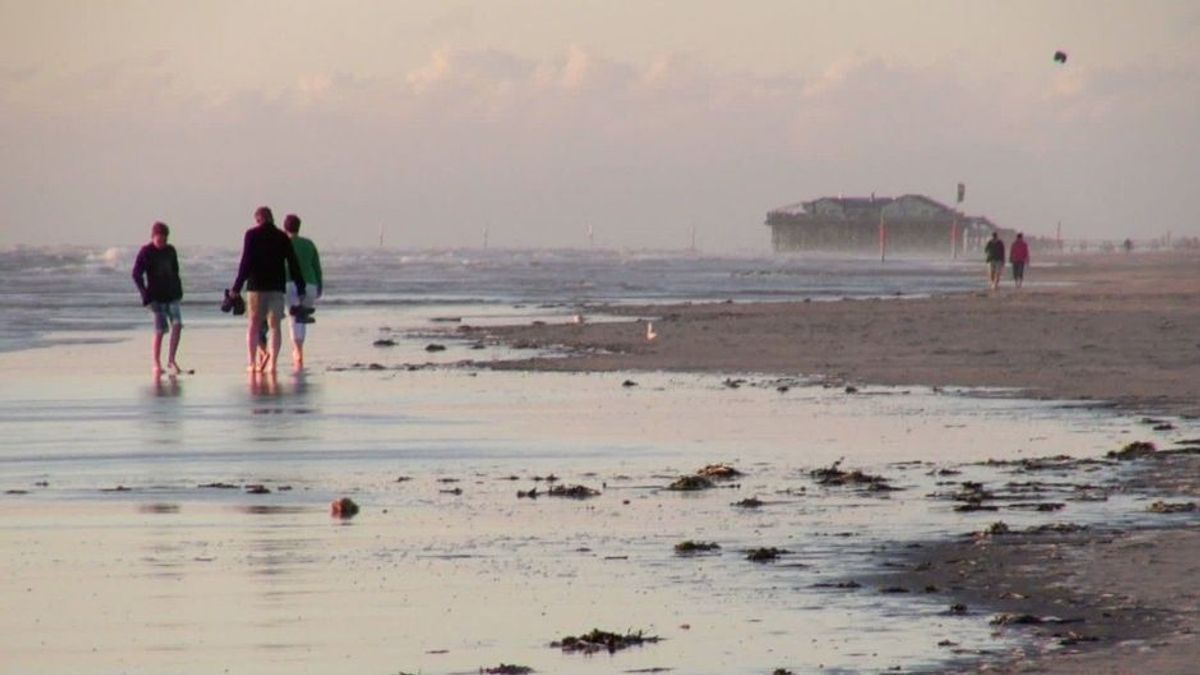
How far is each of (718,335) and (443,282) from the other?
130ft

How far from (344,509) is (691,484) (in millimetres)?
2133

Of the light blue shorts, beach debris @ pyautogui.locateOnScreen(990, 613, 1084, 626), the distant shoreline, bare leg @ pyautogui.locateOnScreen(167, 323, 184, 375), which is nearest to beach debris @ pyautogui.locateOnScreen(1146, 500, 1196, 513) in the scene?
beach debris @ pyautogui.locateOnScreen(990, 613, 1084, 626)

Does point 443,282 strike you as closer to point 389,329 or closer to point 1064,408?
point 389,329

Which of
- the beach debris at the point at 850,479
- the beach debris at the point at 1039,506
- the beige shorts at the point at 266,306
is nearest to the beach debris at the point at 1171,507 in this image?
the beach debris at the point at 1039,506

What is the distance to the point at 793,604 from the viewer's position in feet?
26.6

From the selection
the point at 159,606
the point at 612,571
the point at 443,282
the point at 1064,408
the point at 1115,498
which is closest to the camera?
the point at 159,606

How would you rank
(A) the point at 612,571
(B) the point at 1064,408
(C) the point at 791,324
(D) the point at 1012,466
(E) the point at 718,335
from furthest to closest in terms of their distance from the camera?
1. (C) the point at 791,324
2. (E) the point at 718,335
3. (B) the point at 1064,408
4. (D) the point at 1012,466
5. (A) the point at 612,571

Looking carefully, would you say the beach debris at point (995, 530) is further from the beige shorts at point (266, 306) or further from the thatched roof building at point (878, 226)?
the thatched roof building at point (878, 226)

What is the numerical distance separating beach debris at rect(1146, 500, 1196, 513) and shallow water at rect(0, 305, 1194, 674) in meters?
0.13

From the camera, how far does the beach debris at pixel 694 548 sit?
9.58 meters

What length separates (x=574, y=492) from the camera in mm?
11797

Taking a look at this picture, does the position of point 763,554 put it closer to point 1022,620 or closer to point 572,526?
point 572,526

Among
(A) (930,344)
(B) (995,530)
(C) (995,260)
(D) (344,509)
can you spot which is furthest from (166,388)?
(C) (995,260)

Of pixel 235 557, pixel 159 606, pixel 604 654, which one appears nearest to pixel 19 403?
pixel 235 557
